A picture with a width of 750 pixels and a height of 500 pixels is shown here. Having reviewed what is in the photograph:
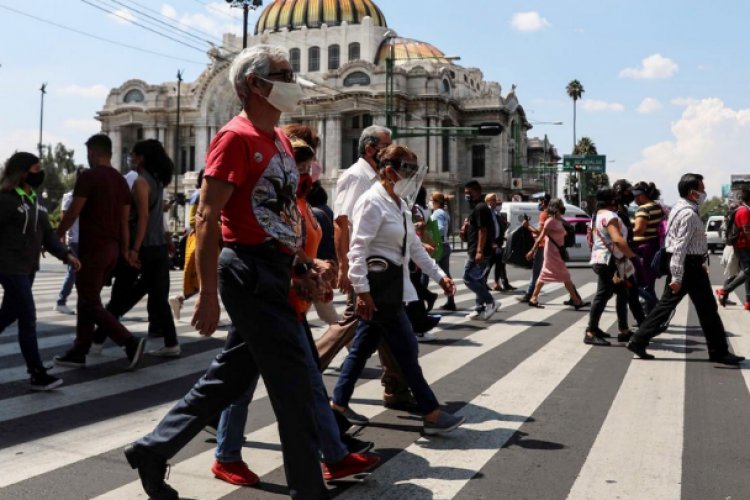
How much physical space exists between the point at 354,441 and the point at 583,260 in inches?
968

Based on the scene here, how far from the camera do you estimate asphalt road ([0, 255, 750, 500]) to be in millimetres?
3785

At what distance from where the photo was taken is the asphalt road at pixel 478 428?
3785mm

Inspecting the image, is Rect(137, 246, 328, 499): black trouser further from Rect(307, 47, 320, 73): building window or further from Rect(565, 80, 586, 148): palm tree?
Rect(565, 80, 586, 148): palm tree

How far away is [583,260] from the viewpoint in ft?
90.1

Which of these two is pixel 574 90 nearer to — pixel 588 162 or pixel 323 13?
pixel 323 13

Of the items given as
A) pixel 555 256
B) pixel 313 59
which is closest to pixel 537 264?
pixel 555 256

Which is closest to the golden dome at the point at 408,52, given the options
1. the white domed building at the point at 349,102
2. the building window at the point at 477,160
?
the white domed building at the point at 349,102

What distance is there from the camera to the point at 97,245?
21.2 feet

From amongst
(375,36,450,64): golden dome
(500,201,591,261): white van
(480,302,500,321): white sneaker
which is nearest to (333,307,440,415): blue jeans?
(480,302,500,321): white sneaker

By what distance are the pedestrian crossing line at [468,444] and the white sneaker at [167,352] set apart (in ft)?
9.89

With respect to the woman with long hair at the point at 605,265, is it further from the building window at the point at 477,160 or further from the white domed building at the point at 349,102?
the building window at the point at 477,160

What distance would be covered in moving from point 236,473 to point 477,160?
2799 inches

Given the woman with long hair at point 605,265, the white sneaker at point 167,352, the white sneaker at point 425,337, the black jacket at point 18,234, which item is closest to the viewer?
the black jacket at point 18,234

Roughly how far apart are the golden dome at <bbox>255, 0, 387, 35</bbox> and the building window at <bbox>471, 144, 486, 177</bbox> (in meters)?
16.5
